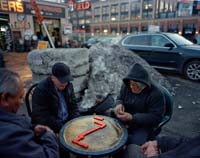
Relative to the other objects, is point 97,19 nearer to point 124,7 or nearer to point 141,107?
point 124,7

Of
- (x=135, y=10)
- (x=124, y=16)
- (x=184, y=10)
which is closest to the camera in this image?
(x=184, y=10)

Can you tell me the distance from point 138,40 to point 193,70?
2539 mm

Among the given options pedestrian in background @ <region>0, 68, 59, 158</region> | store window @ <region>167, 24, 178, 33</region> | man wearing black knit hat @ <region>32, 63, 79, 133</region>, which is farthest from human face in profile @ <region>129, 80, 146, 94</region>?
store window @ <region>167, 24, 178, 33</region>

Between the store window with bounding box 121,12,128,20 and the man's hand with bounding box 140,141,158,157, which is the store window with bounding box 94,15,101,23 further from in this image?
the man's hand with bounding box 140,141,158,157

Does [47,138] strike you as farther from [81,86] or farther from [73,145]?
[81,86]

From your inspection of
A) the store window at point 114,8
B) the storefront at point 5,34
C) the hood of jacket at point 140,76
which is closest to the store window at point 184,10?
the store window at point 114,8

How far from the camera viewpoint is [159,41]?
7.11 m

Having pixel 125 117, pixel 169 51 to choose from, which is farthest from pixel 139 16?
pixel 125 117

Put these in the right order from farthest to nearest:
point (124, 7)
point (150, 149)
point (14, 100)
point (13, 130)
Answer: point (124, 7) < point (150, 149) < point (14, 100) < point (13, 130)

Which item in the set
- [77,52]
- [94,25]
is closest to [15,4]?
[77,52]

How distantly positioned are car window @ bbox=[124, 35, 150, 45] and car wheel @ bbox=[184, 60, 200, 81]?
1871 millimetres

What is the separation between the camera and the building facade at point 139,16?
3656 centimetres

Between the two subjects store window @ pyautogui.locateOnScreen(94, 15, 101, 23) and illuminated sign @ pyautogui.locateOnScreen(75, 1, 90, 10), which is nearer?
illuminated sign @ pyautogui.locateOnScreen(75, 1, 90, 10)

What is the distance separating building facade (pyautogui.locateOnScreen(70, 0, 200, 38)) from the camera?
36.6m
